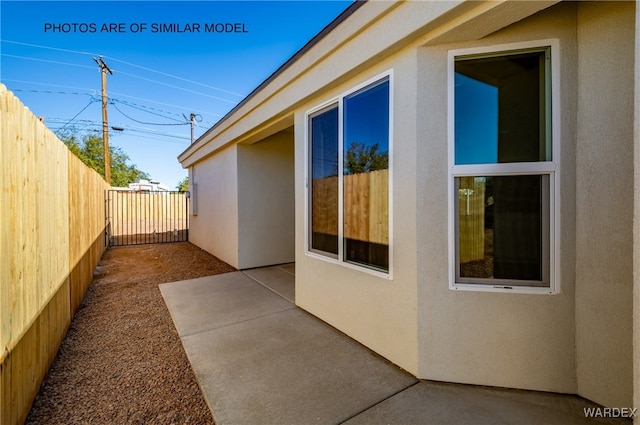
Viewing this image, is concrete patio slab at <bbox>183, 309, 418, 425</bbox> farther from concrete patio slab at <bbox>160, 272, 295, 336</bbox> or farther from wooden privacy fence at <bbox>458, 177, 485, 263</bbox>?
wooden privacy fence at <bbox>458, 177, 485, 263</bbox>

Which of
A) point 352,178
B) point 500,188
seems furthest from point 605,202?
point 352,178

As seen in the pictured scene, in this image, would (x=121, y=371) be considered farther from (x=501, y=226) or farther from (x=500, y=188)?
(x=500, y=188)

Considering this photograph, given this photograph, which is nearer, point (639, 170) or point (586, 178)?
point (639, 170)

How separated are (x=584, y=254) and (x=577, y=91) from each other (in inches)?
47.0

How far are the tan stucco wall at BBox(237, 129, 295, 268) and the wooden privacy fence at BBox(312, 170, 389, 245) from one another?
9.31ft

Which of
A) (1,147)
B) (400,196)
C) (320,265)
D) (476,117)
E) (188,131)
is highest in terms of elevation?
(188,131)

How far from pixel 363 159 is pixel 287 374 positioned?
86.1 inches

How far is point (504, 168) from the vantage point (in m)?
2.06

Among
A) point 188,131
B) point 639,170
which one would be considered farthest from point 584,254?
point 188,131

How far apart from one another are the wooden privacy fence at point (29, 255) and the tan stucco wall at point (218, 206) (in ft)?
10.4

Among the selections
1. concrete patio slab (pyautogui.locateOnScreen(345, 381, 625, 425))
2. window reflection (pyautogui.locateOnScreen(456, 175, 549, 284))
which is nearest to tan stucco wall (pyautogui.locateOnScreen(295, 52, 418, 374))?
concrete patio slab (pyautogui.locateOnScreen(345, 381, 625, 425))

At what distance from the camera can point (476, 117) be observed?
214cm

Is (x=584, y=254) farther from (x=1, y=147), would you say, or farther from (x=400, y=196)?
(x=1, y=147)

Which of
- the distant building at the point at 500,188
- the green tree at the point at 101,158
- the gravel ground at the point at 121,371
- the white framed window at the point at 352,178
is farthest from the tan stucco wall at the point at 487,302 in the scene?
the green tree at the point at 101,158
